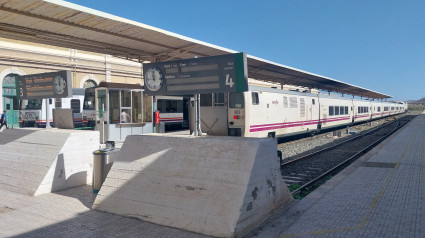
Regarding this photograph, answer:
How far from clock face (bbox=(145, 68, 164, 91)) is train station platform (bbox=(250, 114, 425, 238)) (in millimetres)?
3519

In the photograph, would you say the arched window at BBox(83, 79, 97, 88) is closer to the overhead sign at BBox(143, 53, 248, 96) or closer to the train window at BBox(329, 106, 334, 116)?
the train window at BBox(329, 106, 334, 116)

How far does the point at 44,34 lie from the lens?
1023 cm

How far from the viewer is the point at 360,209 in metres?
6.00

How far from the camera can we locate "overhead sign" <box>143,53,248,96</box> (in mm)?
5625

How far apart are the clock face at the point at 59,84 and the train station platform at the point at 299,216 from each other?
2885 mm

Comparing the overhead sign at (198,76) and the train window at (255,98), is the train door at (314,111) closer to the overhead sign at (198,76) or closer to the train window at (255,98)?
the train window at (255,98)

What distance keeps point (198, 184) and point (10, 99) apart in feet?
82.9

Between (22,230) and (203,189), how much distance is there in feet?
9.92

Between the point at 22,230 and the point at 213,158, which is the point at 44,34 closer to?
the point at 22,230

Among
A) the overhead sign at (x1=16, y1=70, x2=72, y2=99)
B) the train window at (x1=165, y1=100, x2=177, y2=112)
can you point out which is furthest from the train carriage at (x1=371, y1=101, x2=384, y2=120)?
the overhead sign at (x1=16, y1=70, x2=72, y2=99)

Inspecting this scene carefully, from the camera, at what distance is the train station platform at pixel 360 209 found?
196 inches

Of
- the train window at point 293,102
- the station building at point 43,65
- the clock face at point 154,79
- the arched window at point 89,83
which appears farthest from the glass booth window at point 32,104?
the clock face at point 154,79

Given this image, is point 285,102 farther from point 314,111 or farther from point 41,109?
point 41,109

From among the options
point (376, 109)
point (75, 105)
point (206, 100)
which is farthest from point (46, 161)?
point (376, 109)
